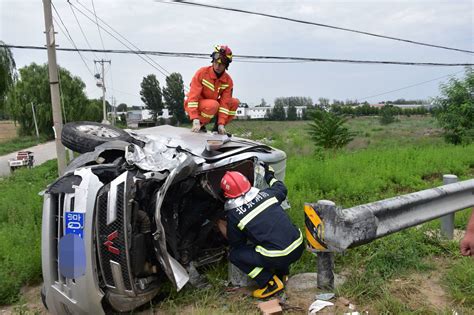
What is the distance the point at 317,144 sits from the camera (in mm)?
15734

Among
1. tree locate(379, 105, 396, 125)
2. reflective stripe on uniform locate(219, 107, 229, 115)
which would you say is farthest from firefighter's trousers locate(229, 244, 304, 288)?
tree locate(379, 105, 396, 125)

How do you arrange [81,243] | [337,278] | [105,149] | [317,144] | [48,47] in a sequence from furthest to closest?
[317,144], [48,47], [105,149], [337,278], [81,243]

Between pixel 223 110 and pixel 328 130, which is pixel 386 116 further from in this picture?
pixel 223 110

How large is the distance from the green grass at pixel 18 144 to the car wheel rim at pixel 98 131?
3792 cm

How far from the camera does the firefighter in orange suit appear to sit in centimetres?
492

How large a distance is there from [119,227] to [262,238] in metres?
1.05

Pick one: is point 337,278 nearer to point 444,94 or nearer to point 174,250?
point 174,250

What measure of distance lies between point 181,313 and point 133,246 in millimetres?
647

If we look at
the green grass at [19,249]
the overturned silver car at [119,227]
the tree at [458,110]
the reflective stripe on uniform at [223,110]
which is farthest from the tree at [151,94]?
the overturned silver car at [119,227]

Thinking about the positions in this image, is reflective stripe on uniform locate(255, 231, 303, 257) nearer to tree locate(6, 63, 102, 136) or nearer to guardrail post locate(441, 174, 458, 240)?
guardrail post locate(441, 174, 458, 240)

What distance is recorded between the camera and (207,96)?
17.0 feet

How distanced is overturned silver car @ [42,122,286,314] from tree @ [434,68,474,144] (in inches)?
646

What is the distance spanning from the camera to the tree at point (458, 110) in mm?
16641

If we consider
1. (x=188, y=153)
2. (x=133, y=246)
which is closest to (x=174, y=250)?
(x=133, y=246)
